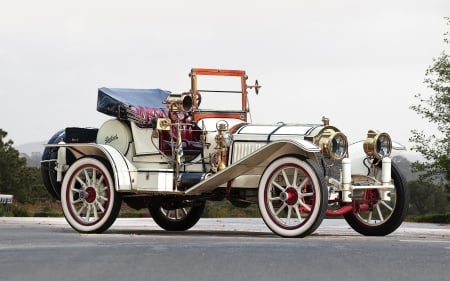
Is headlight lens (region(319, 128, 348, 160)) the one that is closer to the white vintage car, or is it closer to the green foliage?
the white vintage car

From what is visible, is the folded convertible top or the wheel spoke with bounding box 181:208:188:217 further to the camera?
the wheel spoke with bounding box 181:208:188:217

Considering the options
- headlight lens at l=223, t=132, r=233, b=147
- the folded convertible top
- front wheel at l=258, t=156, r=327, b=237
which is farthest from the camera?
the folded convertible top

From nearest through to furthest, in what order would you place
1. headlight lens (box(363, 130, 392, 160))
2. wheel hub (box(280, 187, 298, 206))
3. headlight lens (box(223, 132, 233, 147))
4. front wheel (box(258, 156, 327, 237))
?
front wheel (box(258, 156, 327, 237))
wheel hub (box(280, 187, 298, 206))
headlight lens (box(223, 132, 233, 147))
headlight lens (box(363, 130, 392, 160))

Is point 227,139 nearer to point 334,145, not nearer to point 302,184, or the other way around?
point 334,145

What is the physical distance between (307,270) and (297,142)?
4.13 meters

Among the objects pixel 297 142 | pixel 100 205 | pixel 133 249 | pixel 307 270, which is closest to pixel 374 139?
pixel 297 142

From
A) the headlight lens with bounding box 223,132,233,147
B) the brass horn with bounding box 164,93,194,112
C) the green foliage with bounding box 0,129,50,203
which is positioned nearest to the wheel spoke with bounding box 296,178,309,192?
the headlight lens with bounding box 223,132,233,147

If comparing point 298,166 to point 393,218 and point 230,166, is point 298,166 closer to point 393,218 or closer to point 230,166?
point 230,166

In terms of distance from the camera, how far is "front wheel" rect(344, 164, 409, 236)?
44.3ft

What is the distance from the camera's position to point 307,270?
8141mm

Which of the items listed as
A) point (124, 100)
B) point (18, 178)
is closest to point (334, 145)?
point (124, 100)

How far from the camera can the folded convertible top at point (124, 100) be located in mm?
14390

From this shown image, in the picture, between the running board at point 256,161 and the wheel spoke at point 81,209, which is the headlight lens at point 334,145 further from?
the wheel spoke at point 81,209

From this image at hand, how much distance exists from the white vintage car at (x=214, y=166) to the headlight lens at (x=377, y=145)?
13 mm
